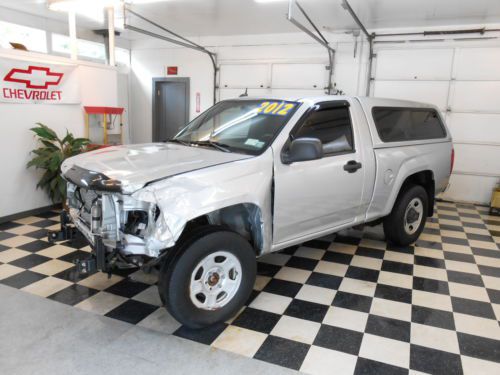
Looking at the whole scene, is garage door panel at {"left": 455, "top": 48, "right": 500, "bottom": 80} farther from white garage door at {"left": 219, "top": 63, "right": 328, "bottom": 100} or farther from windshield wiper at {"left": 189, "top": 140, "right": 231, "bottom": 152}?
windshield wiper at {"left": 189, "top": 140, "right": 231, "bottom": 152}

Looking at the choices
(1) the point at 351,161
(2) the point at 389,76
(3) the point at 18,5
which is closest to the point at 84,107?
(3) the point at 18,5

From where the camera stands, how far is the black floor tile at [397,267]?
148 inches

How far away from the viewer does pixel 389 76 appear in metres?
7.17

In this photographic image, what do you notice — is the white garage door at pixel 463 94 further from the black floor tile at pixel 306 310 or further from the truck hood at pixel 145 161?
the truck hood at pixel 145 161

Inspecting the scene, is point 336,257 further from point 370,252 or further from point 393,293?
point 393,293

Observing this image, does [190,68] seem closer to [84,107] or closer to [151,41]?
[151,41]

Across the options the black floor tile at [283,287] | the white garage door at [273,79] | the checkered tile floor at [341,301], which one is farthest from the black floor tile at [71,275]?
the white garage door at [273,79]

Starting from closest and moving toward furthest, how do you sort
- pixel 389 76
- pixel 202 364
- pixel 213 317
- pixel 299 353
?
pixel 202 364 < pixel 299 353 < pixel 213 317 < pixel 389 76

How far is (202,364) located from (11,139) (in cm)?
409

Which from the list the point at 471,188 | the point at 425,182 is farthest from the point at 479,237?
the point at 471,188

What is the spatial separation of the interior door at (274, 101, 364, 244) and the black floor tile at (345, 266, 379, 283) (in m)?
0.51

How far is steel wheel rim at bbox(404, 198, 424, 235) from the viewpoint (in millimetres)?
4324

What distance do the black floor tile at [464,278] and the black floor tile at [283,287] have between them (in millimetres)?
1503

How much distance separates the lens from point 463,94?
22.3 ft
